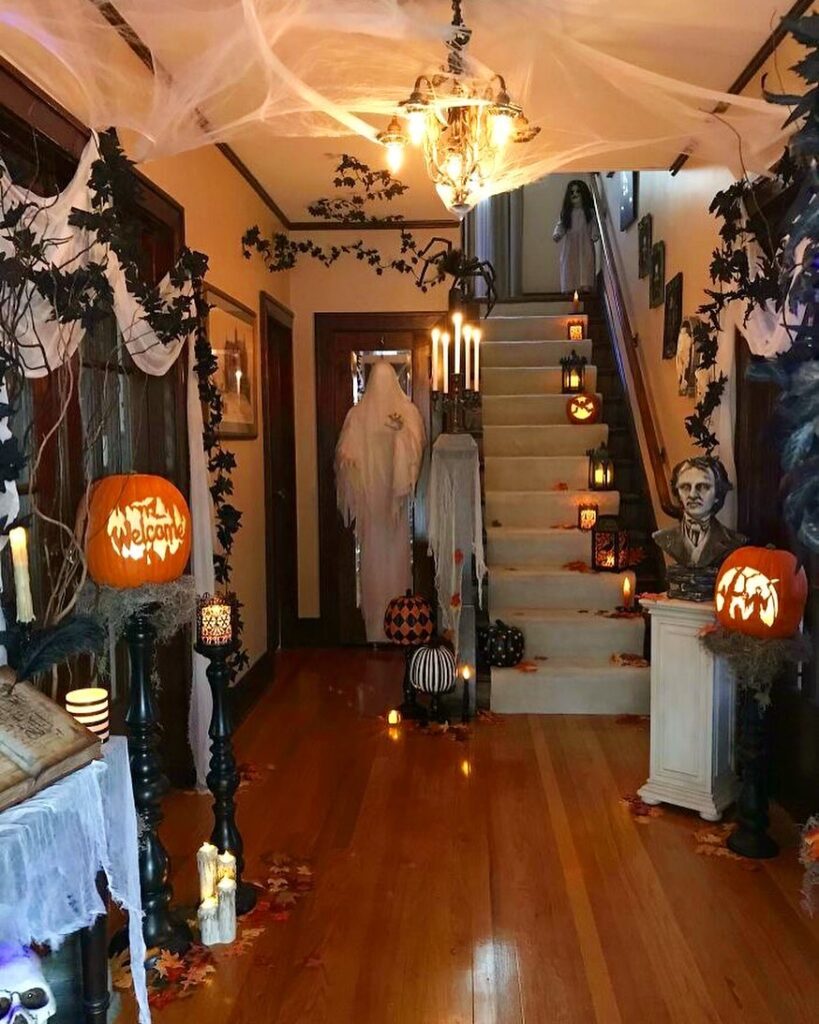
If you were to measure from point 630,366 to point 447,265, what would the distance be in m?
1.46

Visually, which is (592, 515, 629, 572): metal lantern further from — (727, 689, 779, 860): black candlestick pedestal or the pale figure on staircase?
the pale figure on staircase

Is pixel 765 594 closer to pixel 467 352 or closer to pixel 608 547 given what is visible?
pixel 467 352

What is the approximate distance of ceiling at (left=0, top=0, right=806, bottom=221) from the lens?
2219 millimetres

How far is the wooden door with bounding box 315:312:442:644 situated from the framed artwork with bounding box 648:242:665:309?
134cm

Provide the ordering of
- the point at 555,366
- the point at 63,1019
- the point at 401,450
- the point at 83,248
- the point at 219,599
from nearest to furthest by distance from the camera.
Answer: the point at 63,1019, the point at 83,248, the point at 219,599, the point at 401,450, the point at 555,366

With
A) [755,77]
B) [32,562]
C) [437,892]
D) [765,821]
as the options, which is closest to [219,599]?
[32,562]

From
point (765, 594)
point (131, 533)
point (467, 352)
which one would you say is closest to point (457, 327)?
point (467, 352)

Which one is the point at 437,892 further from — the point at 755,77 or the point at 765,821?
the point at 755,77

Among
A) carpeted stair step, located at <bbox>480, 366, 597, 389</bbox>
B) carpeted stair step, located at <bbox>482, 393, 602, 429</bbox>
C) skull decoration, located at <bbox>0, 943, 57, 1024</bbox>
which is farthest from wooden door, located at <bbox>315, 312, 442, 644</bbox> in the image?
skull decoration, located at <bbox>0, 943, 57, 1024</bbox>

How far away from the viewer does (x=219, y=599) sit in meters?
2.65

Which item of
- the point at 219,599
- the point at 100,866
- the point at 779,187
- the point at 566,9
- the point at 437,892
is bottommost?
the point at 437,892

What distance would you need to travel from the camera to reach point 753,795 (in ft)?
9.68

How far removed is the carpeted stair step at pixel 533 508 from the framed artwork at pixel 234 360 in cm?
163

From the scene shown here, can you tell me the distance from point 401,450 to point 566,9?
3.12 m
